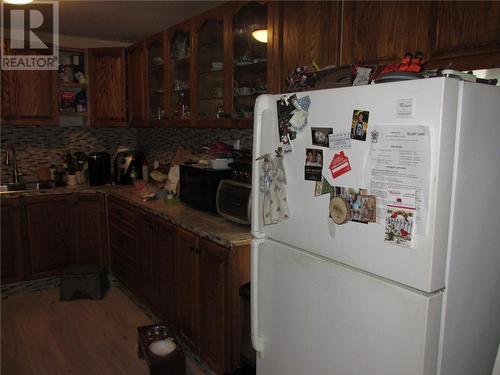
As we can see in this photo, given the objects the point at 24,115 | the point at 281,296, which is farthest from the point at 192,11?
the point at 281,296

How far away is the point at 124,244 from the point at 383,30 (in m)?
2.55

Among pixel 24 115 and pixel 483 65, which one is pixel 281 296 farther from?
pixel 24 115

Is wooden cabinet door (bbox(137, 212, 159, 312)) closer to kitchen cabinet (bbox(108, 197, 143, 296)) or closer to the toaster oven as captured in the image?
kitchen cabinet (bbox(108, 197, 143, 296))

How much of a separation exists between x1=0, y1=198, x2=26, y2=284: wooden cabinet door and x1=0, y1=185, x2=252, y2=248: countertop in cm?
11

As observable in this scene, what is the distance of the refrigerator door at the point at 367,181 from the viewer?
882mm

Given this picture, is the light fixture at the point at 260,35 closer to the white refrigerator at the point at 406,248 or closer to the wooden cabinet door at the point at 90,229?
the white refrigerator at the point at 406,248

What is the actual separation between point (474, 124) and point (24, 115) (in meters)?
3.55

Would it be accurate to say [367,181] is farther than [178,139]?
No

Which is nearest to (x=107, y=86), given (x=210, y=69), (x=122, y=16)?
(x=122, y=16)

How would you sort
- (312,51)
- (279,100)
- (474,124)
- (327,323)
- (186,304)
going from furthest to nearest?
(186,304), (312,51), (279,100), (327,323), (474,124)

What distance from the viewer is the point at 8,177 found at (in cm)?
359

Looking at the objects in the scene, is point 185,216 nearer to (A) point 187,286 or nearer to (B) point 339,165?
(A) point 187,286

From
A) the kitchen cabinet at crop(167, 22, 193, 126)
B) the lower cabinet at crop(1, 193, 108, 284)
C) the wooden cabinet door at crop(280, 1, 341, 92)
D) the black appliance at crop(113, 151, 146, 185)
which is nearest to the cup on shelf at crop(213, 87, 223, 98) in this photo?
the kitchen cabinet at crop(167, 22, 193, 126)

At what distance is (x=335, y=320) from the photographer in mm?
1149
